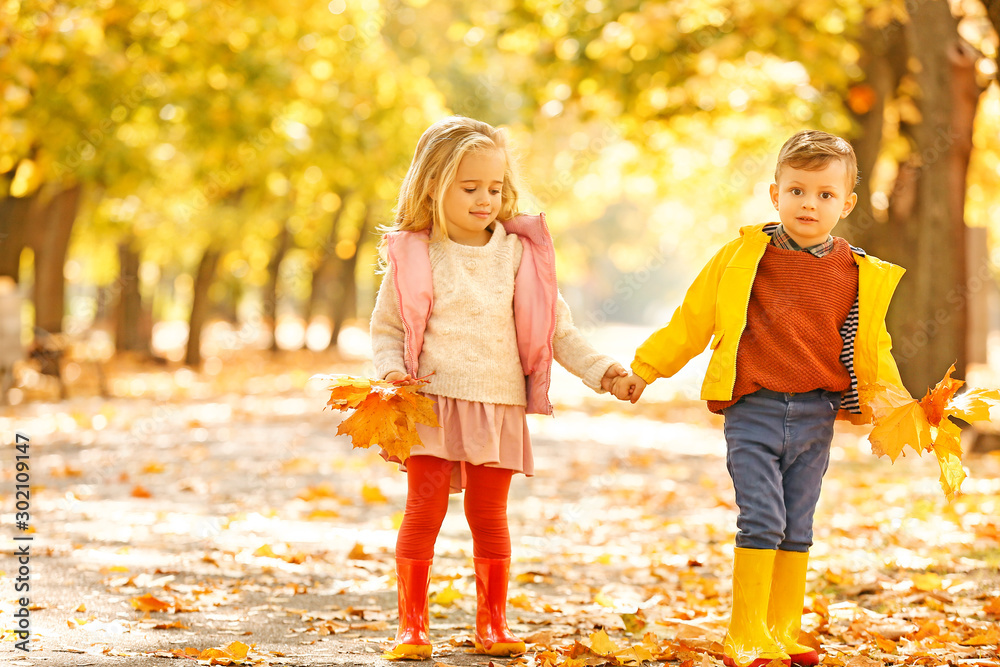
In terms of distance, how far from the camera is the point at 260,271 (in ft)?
115

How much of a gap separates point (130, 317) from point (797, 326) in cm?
2340

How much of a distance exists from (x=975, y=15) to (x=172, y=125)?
10666 millimetres

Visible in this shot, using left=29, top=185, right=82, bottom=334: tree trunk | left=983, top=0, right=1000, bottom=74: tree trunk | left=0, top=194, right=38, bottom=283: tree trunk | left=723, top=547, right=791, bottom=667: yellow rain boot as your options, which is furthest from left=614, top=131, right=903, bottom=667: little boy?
left=29, top=185, right=82, bottom=334: tree trunk

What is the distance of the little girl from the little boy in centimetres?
47

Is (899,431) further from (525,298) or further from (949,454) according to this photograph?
(525,298)

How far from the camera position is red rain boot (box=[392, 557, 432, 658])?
143 inches

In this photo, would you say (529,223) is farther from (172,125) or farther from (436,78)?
(436,78)

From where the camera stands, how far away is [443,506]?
12.5 feet

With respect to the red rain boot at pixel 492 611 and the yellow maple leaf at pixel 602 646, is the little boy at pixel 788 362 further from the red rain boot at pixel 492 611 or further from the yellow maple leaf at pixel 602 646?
the red rain boot at pixel 492 611

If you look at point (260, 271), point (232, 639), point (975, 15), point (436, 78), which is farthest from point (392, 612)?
point (260, 271)

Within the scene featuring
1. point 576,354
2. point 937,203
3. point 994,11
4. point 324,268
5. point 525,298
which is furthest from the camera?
point 324,268

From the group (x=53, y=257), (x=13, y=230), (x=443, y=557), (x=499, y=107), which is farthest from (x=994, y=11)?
(x=499, y=107)

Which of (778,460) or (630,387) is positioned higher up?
(630,387)

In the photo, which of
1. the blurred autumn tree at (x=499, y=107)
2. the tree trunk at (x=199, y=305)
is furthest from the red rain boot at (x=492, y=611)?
the tree trunk at (x=199, y=305)
